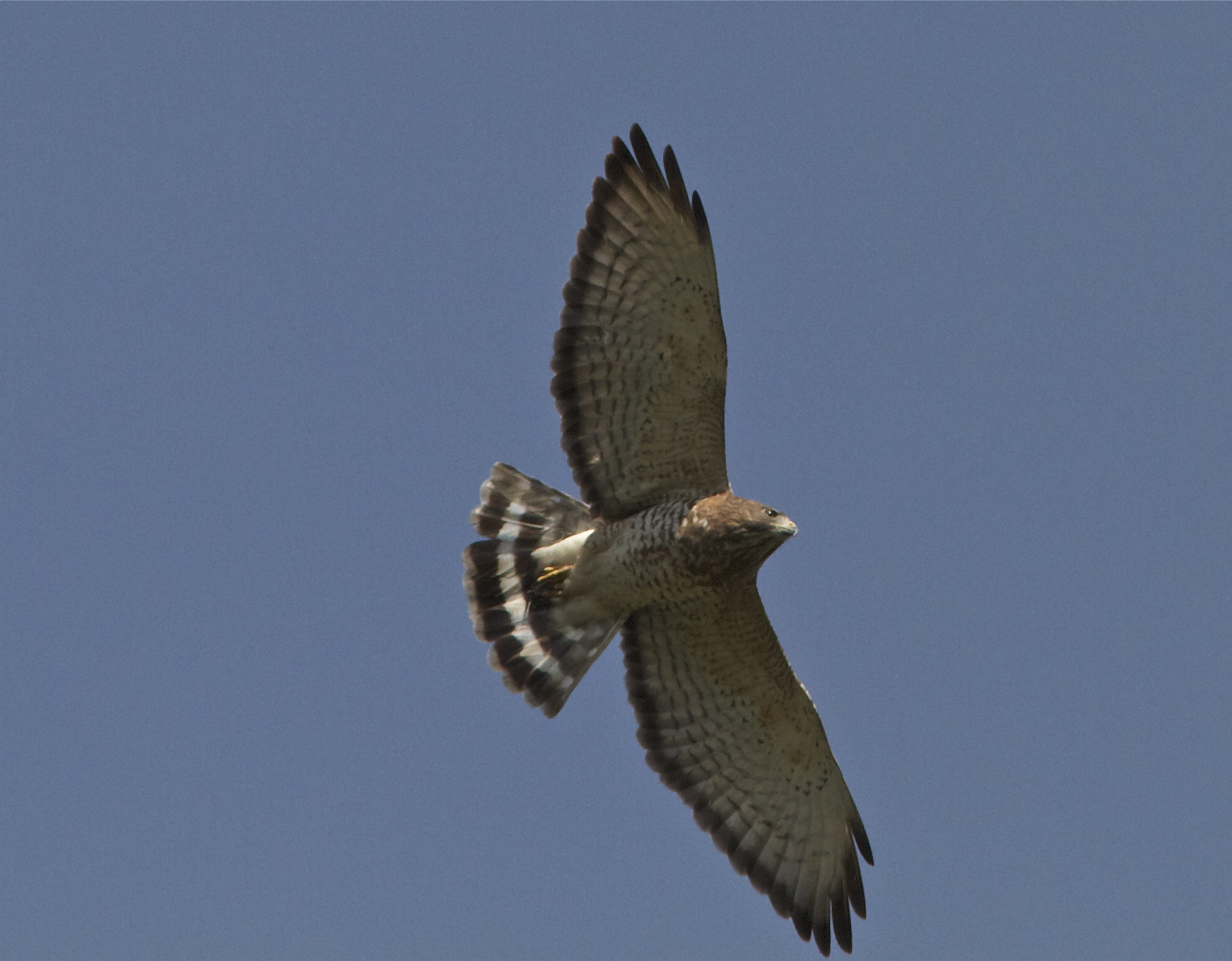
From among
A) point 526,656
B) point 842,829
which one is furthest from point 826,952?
point 526,656

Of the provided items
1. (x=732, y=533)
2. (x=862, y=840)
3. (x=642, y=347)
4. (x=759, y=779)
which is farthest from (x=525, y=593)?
(x=862, y=840)

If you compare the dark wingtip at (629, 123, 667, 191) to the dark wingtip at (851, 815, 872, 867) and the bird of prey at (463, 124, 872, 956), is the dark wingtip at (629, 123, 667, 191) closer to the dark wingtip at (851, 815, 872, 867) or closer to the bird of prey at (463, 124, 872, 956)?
the bird of prey at (463, 124, 872, 956)

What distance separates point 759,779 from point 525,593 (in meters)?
1.96

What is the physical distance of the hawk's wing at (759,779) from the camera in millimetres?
10977

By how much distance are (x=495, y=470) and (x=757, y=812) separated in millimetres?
2805

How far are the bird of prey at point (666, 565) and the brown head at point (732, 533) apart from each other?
0.04 feet

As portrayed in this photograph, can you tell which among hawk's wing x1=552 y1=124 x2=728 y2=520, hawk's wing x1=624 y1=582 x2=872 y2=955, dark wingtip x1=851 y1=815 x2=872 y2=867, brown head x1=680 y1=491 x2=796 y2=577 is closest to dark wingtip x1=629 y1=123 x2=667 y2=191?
hawk's wing x1=552 y1=124 x2=728 y2=520

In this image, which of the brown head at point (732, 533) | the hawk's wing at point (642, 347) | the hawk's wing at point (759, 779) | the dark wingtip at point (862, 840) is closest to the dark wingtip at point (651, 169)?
the hawk's wing at point (642, 347)

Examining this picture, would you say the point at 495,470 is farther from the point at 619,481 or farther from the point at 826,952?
the point at 826,952

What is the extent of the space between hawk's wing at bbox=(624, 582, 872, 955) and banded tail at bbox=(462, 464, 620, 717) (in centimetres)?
41

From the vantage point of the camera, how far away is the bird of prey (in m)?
9.94

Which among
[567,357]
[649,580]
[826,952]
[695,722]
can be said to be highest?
[567,357]

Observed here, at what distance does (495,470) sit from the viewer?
11.1 meters

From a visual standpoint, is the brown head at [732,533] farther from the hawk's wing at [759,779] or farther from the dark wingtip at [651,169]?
the dark wingtip at [651,169]
